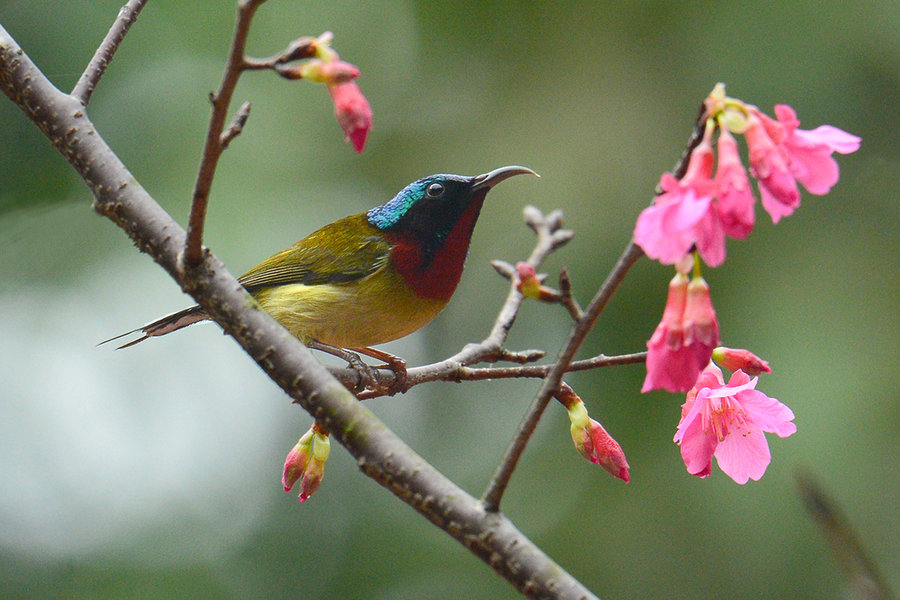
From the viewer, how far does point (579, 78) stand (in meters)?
8.71

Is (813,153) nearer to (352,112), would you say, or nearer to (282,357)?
(352,112)

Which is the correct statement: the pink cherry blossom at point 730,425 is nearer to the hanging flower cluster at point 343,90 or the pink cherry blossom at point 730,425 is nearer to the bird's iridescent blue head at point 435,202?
the hanging flower cluster at point 343,90

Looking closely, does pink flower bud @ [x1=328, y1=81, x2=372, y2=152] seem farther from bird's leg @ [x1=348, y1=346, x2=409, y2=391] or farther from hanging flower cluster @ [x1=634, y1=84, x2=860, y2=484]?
bird's leg @ [x1=348, y1=346, x2=409, y2=391]

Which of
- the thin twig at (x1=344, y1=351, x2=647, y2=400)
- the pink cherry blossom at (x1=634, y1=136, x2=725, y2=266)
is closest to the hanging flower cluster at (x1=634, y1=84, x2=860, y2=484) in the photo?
the pink cherry blossom at (x1=634, y1=136, x2=725, y2=266)

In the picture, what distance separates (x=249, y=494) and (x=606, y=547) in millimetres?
4188

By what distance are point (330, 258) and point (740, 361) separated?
7.17ft

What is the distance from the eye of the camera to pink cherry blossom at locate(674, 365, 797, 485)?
1884 mm

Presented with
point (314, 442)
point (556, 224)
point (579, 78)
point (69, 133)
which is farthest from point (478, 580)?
point (69, 133)

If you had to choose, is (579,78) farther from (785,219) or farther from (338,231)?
(338,231)

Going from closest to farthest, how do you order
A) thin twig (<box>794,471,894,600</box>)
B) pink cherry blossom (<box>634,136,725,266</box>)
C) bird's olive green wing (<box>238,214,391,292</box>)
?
thin twig (<box>794,471,894,600</box>) → pink cherry blossom (<box>634,136,725,266</box>) → bird's olive green wing (<box>238,214,391,292</box>)

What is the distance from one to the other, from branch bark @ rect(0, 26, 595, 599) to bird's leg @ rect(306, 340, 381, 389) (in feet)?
3.19

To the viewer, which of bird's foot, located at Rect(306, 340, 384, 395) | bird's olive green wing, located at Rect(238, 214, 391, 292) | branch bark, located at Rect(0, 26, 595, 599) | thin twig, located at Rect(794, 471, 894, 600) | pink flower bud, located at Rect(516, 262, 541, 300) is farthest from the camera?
bird's olive green wing, located at Rect(238, 214, 391, 292)

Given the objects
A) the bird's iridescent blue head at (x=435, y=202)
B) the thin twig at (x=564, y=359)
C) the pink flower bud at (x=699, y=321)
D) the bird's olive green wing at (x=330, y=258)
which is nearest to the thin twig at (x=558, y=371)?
the thin twig at (x=564, y=359)

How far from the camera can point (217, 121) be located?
4.49ft
